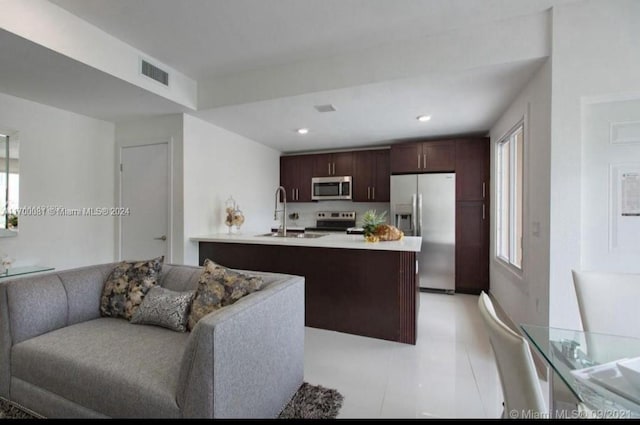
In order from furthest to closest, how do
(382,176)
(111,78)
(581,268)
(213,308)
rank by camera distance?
1. (382,176)
2. (111,78)
3. (581,268)
4. (213,308)

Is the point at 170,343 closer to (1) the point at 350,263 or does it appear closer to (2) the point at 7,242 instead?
(1) the point at 350,263

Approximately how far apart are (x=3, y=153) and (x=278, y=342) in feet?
10.5

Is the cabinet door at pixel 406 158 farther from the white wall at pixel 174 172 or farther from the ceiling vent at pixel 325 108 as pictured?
the white wall at pixel 174 172

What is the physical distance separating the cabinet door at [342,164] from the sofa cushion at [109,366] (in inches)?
150

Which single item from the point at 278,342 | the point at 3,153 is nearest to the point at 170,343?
the point at 278,342

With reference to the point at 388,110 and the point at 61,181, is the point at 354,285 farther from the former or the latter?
the point at 61,181

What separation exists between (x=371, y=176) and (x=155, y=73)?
3338 mm

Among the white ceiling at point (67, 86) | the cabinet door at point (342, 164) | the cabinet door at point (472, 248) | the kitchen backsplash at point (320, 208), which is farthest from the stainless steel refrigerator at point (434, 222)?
the white ceiling at point (67, 86)

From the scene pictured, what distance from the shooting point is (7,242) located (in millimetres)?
2738

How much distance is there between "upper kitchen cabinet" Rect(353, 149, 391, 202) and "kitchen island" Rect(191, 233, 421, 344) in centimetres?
202

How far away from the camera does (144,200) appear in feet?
11.5

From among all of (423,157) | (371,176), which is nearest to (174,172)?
(371,176)

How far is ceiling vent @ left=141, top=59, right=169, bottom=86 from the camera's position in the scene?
2.59 metres

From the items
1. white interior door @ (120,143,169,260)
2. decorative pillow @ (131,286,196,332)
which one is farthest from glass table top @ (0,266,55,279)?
decorative pillow @ (131,286,196,332)
